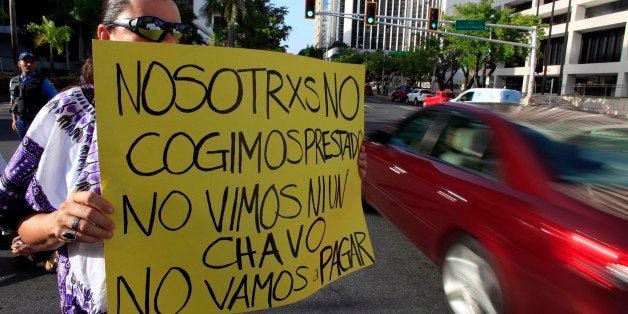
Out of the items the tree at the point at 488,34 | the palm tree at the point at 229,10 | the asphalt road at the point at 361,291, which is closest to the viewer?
the asphalt road at the point at 361,291

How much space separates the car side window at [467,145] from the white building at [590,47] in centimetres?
3420

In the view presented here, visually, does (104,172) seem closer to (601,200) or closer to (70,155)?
(70,155)

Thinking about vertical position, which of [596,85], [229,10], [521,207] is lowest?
[521,207]

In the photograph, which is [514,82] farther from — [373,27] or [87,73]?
[87,73]

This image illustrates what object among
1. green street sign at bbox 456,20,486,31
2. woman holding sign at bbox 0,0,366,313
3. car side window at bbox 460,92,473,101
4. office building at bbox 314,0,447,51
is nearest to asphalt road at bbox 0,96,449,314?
woman holding sign at bbox 0,0,366,313

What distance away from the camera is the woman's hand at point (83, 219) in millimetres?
1193

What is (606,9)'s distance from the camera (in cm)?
3944

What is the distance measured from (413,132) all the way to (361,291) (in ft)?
5.59

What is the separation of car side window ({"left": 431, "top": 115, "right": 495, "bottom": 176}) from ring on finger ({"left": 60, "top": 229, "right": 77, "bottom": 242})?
2.62m

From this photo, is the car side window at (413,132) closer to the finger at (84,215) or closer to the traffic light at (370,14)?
the finger at (84,215)

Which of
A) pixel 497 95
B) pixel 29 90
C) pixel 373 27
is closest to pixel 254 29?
pixel 497 95

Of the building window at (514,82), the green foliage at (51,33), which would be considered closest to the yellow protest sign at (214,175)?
the green foliage at (51,33)

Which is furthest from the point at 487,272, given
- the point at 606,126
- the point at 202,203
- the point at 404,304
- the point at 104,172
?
the point at 104,172

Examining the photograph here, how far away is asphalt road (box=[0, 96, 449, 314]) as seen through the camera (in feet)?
10.5
